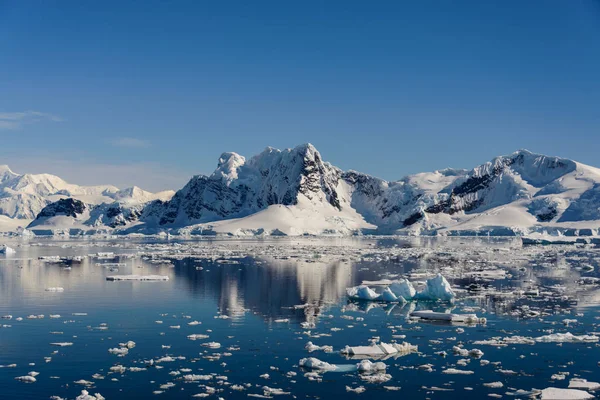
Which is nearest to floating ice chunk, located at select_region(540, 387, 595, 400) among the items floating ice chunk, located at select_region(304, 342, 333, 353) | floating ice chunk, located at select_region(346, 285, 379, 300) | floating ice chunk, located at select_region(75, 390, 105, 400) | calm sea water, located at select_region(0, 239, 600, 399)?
calm sea water, located at select_region(0, 239, 600, 399)

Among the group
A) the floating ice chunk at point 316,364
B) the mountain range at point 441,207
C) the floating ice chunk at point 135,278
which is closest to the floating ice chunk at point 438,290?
the floating ice chunk at point 316,364

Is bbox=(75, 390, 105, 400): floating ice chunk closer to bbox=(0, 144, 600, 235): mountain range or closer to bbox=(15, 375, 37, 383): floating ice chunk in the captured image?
bbox=(15, 375, 37, 383): floating ice chunk

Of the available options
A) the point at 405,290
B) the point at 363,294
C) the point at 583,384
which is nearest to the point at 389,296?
the point at 405,290

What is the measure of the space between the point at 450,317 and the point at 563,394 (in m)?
12.0

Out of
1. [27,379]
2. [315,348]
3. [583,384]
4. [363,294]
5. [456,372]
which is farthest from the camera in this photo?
[363,294]

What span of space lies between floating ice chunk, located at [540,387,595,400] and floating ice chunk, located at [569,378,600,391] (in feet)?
2.44

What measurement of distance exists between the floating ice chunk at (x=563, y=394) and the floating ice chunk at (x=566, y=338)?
24.6ft

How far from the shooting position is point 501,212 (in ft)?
522

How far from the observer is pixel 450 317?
31406 mm

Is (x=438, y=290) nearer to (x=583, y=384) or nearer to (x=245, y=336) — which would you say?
(x=245, y=336)

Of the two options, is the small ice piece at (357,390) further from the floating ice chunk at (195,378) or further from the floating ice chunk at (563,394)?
the floating ice chunk at (563,394)

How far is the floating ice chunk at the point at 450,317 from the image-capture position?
101ft

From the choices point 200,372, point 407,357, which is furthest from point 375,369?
point 200,372

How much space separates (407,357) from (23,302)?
24.6m
